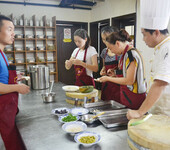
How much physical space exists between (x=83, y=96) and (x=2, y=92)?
0.83 metres

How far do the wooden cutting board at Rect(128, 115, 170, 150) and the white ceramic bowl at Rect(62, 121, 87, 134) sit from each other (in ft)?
1.21

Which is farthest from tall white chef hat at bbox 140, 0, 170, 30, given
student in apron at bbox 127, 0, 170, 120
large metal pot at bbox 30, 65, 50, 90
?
large metal pot at bbox 30, 65, 50, 90

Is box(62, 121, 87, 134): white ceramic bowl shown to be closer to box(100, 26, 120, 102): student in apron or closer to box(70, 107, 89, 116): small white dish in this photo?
box(70, 107, 89, 116): small white dish

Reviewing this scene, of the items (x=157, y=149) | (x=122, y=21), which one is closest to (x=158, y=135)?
(x=157, y=149)

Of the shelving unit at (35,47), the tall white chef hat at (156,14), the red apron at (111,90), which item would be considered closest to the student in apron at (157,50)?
the tall white chef hat at (156,14)

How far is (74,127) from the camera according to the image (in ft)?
4.32

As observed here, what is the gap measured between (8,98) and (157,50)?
131 cm

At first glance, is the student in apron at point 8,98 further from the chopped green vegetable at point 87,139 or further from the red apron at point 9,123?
the chopped green vegetable at point 87,139

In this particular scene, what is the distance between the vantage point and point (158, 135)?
3.27 feet

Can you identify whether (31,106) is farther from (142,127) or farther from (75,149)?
(142,127)

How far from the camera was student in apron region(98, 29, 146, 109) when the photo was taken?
5.67 feet

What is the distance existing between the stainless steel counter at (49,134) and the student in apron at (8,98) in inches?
3.7

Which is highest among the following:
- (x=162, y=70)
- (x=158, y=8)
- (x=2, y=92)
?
(x=158, y=8)

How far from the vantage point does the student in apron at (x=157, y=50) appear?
118cm
